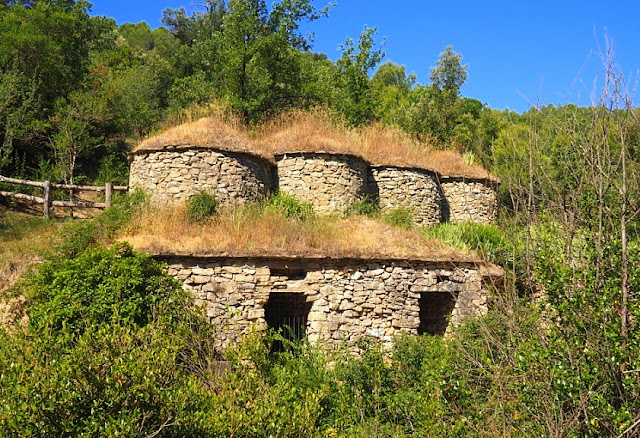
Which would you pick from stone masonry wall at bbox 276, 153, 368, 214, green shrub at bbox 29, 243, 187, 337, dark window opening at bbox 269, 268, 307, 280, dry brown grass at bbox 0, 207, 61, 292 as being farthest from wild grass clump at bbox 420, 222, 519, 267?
dry brown grass at bbox 0, 207, 61, 292

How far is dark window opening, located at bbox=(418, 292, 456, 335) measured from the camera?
1362cm

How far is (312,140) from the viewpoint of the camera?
623 inches

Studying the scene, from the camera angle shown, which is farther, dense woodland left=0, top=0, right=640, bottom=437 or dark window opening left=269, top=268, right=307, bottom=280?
dark window opening left=269, top=268, right=307, bottom=280

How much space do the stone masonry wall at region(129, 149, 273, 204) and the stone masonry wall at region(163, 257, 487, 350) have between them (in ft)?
9.65

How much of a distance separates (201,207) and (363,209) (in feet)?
14.7

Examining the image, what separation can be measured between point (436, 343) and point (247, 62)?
1289 cm

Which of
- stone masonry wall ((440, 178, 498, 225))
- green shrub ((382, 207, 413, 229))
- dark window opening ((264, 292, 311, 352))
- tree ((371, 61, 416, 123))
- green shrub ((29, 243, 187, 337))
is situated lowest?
dark window opening ((264, 292, 311, 352))

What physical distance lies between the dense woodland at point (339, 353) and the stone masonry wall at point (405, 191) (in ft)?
4.05

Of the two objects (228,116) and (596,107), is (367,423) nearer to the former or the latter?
(596,107)

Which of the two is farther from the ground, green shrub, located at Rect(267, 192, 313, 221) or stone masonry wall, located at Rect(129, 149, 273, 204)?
stone masonry wall, located at Rect(129, 149, 273, 204)

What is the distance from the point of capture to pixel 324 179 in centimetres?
1530

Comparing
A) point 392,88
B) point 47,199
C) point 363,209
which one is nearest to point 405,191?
point 363,209

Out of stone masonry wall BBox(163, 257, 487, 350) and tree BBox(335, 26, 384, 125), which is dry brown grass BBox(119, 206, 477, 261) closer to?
stone masonry wall BBox(163, 257, 487, 350)

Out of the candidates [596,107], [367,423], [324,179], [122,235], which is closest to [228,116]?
[324,179]
